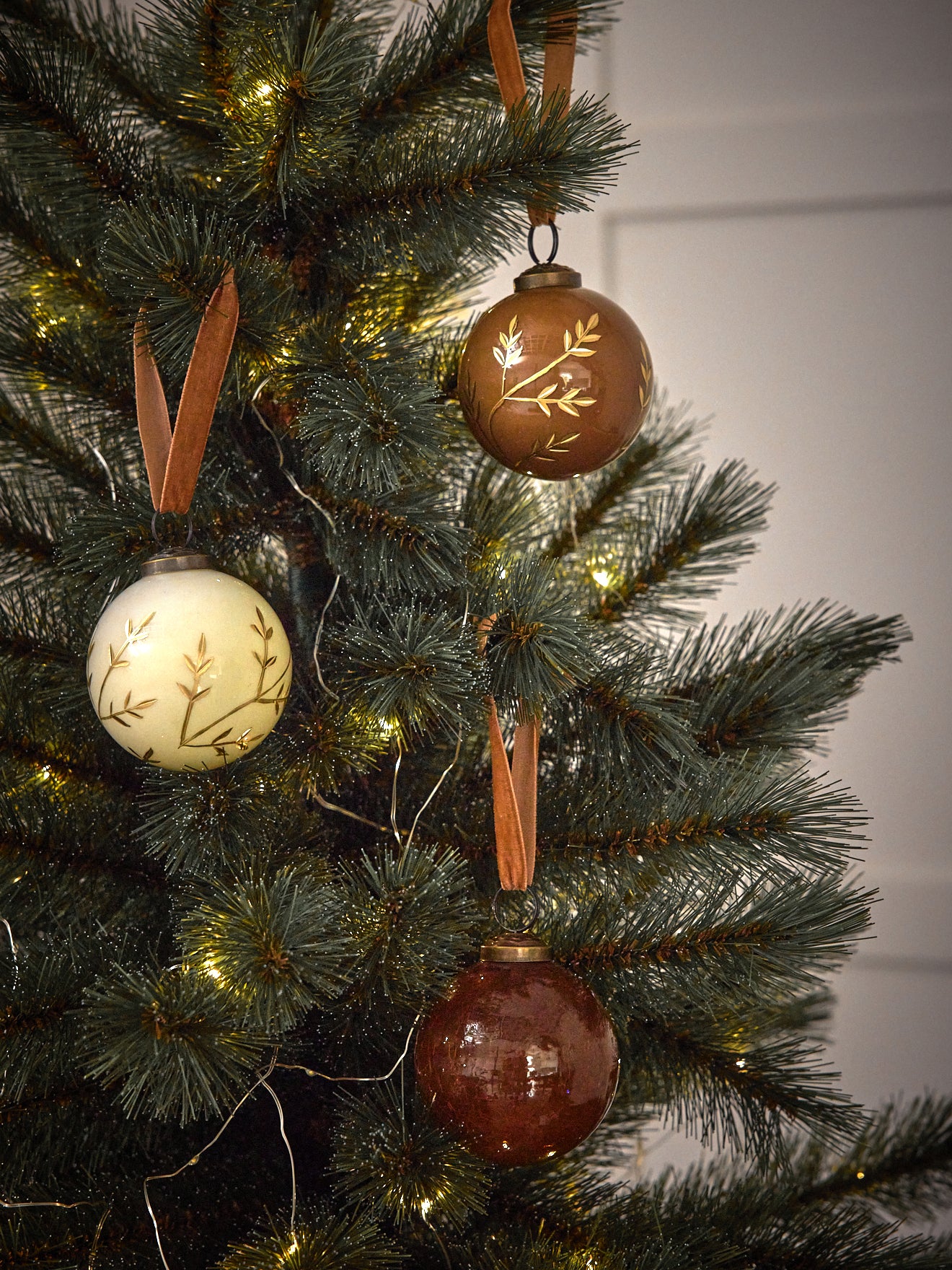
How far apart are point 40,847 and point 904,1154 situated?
0.46 m

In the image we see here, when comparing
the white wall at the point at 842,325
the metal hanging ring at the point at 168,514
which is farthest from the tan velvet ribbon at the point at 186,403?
the white wall at the point at 842,325

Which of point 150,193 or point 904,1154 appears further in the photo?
point 904,1154

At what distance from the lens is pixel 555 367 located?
1.30 ft

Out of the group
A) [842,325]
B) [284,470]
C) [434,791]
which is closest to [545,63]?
[284,470]

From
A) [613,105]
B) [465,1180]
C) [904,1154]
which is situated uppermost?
[613,105]

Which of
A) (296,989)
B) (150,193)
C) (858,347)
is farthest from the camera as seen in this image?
(858,347)

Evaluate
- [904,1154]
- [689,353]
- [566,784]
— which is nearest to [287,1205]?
[566,784]

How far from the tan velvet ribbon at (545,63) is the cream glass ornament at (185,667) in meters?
0.20

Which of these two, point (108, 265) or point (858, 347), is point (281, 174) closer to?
point (108, 265)

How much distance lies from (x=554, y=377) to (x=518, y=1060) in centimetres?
25

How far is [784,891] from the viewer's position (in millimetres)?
417

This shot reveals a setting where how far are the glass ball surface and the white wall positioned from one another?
0.68 metres

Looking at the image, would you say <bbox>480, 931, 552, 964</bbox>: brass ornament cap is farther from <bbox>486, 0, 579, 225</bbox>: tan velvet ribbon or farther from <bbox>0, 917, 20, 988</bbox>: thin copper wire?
<bbox>486, 0, 579, 225</bbox>: tan velvet ribbon

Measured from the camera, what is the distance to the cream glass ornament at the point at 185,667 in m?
0.35
